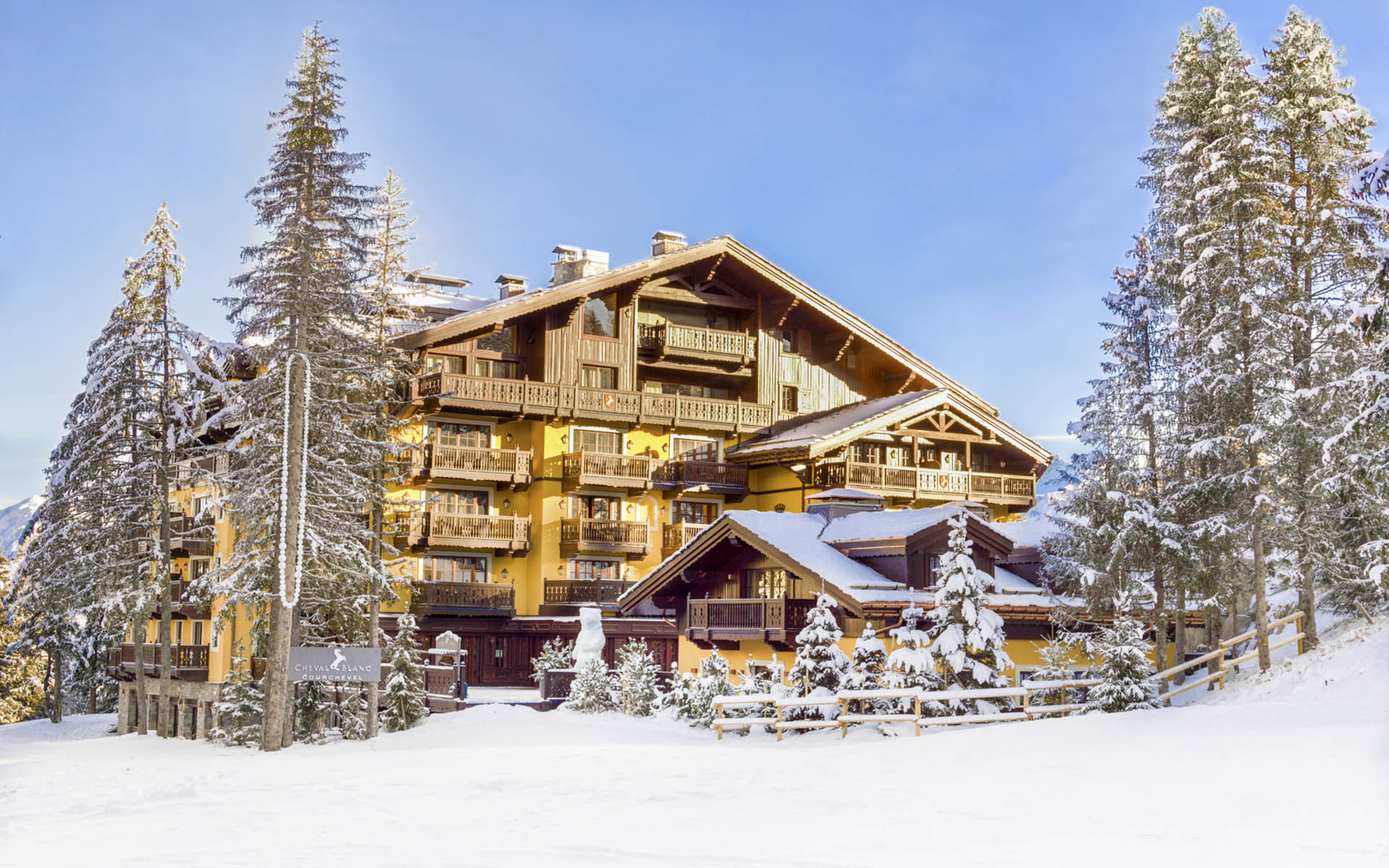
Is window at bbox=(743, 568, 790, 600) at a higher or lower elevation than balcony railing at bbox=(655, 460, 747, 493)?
lower

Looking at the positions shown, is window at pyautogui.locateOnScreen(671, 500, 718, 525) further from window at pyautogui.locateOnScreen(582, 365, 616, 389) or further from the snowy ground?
the snowy ground

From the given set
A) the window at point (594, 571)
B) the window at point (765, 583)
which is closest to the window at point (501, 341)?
the window at point (594, 571)

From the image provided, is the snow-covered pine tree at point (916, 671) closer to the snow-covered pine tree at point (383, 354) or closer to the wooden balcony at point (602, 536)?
the snow-covered pine tree at point (383, 354)

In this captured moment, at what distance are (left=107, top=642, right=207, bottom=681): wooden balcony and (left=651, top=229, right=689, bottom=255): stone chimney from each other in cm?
2274

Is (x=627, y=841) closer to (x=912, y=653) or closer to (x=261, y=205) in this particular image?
(x=912, y=653)

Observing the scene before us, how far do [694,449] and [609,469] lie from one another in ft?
15.6

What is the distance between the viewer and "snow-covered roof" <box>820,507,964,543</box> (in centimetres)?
3009

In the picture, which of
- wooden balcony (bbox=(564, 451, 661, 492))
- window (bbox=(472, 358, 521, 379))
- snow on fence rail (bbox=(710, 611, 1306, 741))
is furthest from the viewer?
window (bbox=(472, 358, 521, 379))

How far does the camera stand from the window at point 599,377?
47562 millimetres

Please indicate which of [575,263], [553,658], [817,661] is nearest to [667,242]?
[575,263]

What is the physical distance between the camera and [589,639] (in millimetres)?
36906

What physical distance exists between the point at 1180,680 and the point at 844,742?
11533mm

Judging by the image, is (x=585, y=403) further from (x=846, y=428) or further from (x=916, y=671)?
(x=916, y=671)

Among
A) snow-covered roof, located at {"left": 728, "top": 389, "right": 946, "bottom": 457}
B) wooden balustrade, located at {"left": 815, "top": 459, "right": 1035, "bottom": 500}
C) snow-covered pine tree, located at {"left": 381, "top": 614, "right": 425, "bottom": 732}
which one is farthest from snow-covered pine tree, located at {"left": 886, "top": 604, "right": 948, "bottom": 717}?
wooden balustrade, located at {"left": 815, "top": 459, "right": 1035, "bottom": 500}
